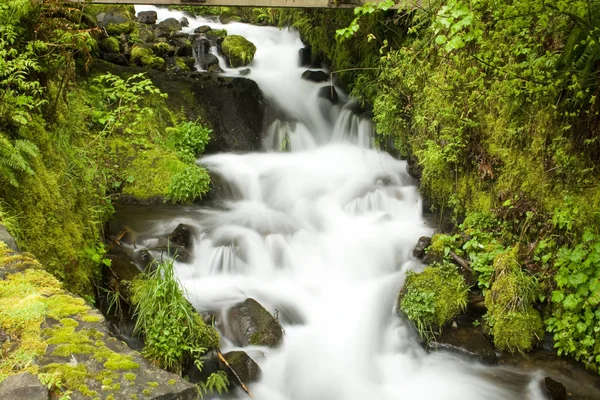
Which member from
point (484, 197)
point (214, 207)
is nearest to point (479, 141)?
point (484, 197)

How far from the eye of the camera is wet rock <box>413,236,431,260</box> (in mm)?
6992

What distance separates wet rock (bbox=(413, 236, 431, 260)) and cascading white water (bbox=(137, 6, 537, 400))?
0.63 feet

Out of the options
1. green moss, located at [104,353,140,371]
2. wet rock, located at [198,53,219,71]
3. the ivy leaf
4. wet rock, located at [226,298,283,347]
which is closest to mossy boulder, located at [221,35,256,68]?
wet rock, located at [198,53,219,71]

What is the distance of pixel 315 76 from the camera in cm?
1230

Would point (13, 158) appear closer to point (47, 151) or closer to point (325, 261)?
point (47, 151)

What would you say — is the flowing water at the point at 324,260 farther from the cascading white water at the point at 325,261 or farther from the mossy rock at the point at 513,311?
the mossy rock at the point at 513,311

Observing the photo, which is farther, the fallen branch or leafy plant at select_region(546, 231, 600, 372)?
leafy plant at select_region(546, 231, 600, 372)

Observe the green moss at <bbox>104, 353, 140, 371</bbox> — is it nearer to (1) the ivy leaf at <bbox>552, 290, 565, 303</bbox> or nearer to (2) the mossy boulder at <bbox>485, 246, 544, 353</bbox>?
(2) the mossy boulder at <bbox>485, 246, 544, 353</bbox>

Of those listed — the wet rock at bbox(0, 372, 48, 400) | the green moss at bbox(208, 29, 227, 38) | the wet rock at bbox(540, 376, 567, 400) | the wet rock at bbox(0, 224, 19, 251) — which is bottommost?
the wet rock at bbox(540, 376, 567, 400)

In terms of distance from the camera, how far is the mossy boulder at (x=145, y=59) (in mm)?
11254

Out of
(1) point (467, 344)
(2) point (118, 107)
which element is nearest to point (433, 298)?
(1) point (467, 344)

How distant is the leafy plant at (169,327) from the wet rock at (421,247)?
10.8 feet

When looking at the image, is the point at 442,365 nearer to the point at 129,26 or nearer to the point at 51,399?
the point at 51,399

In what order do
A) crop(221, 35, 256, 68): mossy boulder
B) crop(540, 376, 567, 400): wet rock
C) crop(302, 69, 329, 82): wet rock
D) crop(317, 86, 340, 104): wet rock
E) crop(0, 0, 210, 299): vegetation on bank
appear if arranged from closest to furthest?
crop(0, 0, 210, 299): vegetation on bank → crop(540, 376, 567, 400): wet rock → crop(317, 86, 340, 104): wet rock → crop(302, 69, 329, 82): wet rock → crop(221, 35, 256, 68): mossy boulder
